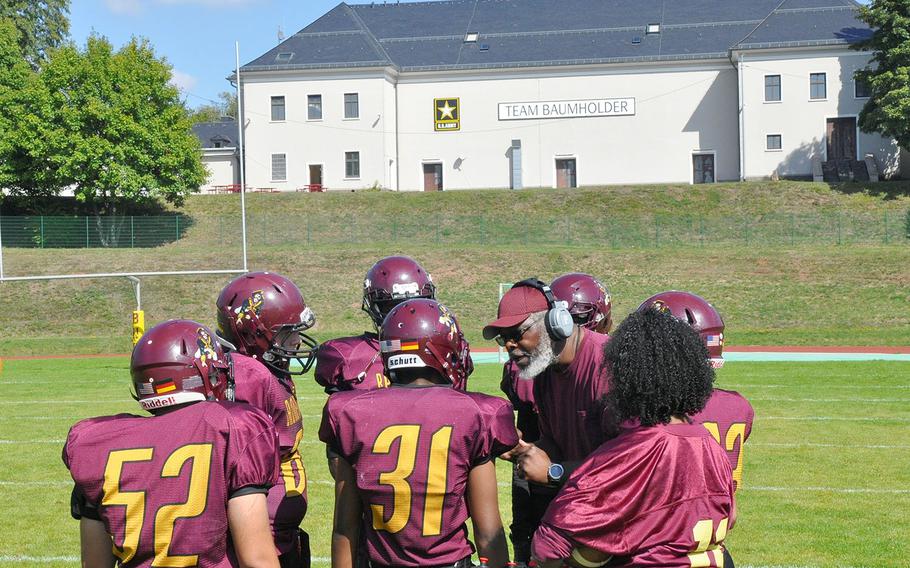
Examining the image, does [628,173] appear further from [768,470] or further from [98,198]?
[768,470]

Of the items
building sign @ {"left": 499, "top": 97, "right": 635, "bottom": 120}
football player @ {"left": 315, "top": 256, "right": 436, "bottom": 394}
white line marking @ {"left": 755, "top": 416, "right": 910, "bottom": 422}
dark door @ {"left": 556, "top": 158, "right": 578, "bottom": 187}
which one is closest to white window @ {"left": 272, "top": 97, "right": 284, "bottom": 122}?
building sign @ {"left": 499, "top": 97, "right": 635, "bottom": 120}

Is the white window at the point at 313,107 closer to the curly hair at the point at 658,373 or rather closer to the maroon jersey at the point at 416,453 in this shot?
the maroon jersey at the point at 416,453

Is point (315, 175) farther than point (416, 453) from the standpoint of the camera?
Yes

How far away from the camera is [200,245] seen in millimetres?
39750

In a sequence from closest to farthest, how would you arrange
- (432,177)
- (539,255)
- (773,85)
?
1. (539,255)
2. (773,85)
3. (432,177)

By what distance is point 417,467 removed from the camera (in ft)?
12.1

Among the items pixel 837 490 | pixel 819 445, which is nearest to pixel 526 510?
pixel 837 490

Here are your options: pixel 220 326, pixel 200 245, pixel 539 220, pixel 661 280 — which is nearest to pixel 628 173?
pixel 539 220

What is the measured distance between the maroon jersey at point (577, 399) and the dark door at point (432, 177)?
4896 centimetres

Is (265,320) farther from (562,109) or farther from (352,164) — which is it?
(562,109)

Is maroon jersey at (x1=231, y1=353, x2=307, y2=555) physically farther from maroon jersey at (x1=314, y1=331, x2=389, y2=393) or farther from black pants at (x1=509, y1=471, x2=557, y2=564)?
black pants at (x1=509, y1=471, x2=557, y2=564)

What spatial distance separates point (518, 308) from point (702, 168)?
48.6 m

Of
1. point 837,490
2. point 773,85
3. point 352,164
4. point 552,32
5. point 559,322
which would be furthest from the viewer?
point 552,32

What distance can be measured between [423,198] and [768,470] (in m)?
38.0
